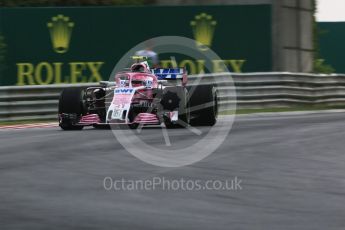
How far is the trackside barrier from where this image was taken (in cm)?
1727

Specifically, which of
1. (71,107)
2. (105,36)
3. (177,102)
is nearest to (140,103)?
(177,102)

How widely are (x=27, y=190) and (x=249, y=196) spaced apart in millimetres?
2076

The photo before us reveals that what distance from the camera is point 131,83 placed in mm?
14195

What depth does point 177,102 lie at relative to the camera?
45.9 ft

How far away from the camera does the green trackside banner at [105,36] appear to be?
18.8m

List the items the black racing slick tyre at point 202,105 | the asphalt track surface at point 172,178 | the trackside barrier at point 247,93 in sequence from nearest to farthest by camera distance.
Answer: the asphalt track surface at point 172,178, the black racing slick tyre at point 202,105, the trackside barrier at point 247,93

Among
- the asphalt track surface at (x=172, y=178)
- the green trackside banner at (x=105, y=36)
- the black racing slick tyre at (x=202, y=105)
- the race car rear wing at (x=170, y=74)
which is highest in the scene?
the green trackside banner at (x=105, y=36)

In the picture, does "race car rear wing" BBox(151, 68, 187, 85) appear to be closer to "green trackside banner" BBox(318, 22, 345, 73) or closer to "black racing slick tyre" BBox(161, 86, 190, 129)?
"black racing slick tyre" BBox(161, 86, 190, 129)

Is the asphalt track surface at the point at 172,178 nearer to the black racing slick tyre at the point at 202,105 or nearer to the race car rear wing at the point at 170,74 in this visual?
the black racing slick tyre at the point at 202,105

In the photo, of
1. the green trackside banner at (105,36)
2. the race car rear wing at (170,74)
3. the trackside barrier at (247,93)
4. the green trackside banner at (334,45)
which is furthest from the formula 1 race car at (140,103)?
the green trackside banner at (334,45)

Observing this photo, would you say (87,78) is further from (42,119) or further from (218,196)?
(218,196)

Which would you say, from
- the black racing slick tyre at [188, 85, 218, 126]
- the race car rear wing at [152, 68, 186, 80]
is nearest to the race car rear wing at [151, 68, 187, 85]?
the race car rear wing at [152, 68, 186, 80]

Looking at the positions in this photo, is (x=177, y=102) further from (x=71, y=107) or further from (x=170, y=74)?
(x=71, y=107)

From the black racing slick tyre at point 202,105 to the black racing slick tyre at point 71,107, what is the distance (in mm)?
1794
